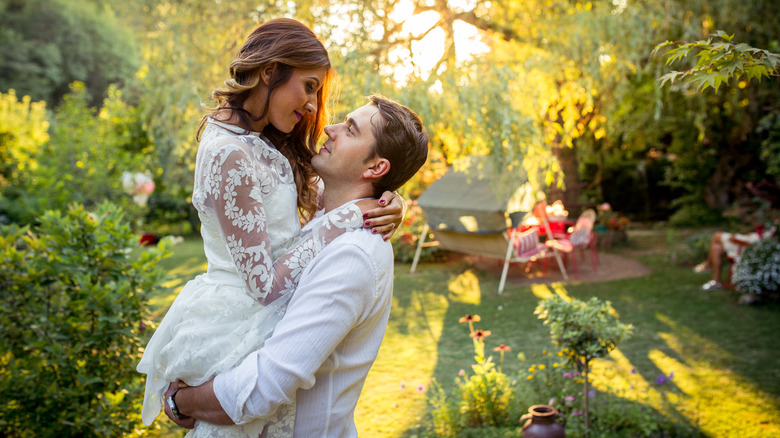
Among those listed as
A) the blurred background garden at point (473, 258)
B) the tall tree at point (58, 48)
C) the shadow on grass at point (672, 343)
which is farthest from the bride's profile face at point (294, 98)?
the tall tree at point (58, 48)

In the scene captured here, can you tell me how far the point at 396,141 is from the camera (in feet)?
5.05

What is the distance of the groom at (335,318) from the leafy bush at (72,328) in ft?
6.23

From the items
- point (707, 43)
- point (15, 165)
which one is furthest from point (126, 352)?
point (15, 165)

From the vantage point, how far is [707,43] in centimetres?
159

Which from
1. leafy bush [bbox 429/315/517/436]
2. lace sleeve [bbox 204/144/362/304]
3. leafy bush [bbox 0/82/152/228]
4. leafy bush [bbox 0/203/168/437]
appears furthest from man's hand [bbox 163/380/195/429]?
leafy bush [bbox 0/82/152/228]

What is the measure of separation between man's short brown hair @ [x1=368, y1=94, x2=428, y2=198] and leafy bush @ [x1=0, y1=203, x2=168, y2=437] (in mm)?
2193

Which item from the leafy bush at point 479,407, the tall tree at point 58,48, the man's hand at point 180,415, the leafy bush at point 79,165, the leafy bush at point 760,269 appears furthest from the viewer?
the tall tree at point 58,48

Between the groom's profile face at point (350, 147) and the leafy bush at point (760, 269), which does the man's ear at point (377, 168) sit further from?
the leafy bush at point (760, 269)

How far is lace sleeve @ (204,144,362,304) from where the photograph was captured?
54.9 inches

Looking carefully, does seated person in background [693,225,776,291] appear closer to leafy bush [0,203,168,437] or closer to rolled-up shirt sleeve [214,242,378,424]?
leafy bush [0,203,168,437]

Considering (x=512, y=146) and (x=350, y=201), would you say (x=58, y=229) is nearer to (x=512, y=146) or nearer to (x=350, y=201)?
(x=350, y=201)

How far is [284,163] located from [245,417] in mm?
723

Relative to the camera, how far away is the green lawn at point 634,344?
4.27 m

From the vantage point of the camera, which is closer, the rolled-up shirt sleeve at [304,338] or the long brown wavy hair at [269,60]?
the rolled-up shirt sleeve at [304,338]
